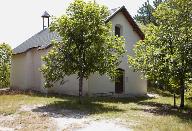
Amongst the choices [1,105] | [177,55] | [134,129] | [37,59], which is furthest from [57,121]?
[37,59]

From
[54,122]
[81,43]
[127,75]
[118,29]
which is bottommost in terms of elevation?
[54,122]

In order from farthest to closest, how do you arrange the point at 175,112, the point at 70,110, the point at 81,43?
1. the point at 81,43
2. the point at 175,112
3. the point at 70,110

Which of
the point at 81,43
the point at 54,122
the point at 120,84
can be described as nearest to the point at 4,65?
the point at 120,84

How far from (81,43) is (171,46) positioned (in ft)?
18.3

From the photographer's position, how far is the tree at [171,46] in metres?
20.5

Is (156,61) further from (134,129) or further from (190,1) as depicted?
(134,129)

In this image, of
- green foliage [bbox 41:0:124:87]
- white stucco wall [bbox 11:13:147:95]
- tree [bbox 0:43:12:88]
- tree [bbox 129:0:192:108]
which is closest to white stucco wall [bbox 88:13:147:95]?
white stucco wall [bbox 11:13:147:95]

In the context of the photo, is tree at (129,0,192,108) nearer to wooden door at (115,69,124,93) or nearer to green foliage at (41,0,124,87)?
green foliage at (41,0,124,87)

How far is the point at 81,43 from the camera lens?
69.8ft

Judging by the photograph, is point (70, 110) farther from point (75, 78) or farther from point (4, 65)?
point (4, 65)

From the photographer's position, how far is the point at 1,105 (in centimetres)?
2100

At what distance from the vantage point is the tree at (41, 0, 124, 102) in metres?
20.9

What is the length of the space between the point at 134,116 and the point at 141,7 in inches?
→ 2251

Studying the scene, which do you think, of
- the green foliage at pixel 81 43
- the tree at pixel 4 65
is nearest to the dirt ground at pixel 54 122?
the green foliage at pixel 81 43
